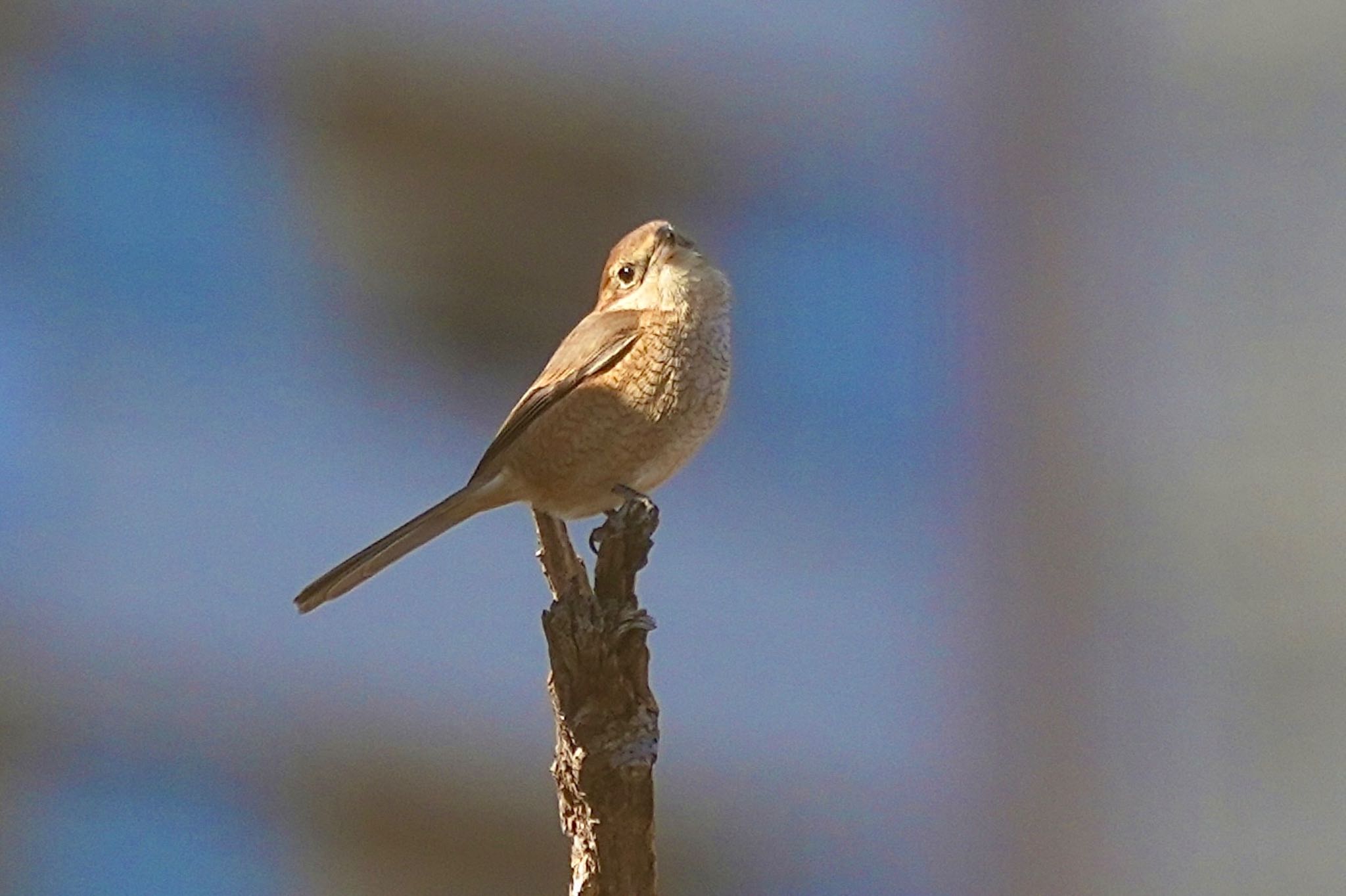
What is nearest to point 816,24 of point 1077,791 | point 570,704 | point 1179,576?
point 1179,576

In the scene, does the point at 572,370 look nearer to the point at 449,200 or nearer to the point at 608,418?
the point at 608,418

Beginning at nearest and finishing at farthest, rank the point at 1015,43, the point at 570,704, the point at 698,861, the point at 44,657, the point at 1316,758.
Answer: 1. the point at 570,704
2. the point at 44,657
3. the point at 698,861
4. the point at 1316,758
5. the point at 1015,43

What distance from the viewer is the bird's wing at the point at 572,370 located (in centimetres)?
317

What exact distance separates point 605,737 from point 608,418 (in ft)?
3.64

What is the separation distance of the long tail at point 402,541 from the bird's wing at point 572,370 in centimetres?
5

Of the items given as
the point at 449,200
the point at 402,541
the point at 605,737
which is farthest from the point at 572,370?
the point at 449,200

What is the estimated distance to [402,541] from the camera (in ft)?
10.3

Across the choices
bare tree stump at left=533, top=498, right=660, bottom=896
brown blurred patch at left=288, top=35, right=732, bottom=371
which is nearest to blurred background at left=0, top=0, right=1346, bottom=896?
brown blurred patch at left=288, top=35, right=732, bottom=371

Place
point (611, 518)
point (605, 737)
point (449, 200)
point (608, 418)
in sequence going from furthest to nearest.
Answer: point (449, 200), point (608, 418), point (611, 518), point (605, 737)

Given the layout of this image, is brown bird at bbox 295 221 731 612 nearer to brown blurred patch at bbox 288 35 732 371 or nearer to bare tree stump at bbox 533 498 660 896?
bare tree stump at bbox 533 498 660 896

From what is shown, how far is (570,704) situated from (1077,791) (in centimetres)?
701

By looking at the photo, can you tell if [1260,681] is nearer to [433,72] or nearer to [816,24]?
[816,24]

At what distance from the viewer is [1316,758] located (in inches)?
321

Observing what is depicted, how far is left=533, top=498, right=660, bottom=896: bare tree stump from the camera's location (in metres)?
2.03
